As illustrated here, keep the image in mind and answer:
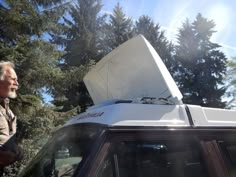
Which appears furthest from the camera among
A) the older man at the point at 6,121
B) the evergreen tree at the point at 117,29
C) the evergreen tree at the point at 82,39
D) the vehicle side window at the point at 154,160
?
the evergreen tree at the point at 117,29

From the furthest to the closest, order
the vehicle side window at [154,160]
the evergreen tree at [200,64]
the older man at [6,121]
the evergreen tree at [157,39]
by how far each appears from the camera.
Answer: the evergreen tree at [157,39] < the evergreen tree at [200,64] < the older man at [6,121] < the vehicle side window at [154,160]

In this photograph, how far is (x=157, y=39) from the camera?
2364cm

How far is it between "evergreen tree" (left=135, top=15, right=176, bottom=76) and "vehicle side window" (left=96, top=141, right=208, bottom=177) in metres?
21.5

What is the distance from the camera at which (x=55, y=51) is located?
10.3 meters

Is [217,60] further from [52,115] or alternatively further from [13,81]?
[13,81]

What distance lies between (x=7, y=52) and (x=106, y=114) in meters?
6.94

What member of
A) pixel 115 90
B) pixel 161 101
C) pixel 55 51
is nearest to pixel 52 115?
pixel 55 51

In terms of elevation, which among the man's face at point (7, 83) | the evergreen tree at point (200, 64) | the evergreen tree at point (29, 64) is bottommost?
the man's face at point (7, 83)

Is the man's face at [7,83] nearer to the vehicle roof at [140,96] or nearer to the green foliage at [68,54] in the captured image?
the vehicle roof at [140,96]

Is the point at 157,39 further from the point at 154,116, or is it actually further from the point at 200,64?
the point at 154,116

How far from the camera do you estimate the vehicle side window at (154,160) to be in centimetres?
176

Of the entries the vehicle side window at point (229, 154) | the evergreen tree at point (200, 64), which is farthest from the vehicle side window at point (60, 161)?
the evergreen tree at point (200, 64)

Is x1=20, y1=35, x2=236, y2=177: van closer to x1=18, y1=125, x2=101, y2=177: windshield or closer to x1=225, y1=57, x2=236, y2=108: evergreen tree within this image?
x1=18, y1=125, x2=101, y2=177: windshield

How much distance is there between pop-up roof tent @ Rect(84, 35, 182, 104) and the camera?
91.0 inches
